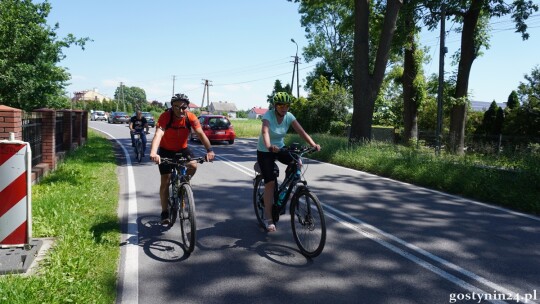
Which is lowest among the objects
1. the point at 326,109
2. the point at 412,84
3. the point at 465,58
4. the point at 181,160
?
the point at 181,160

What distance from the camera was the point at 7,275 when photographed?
3.94 meters

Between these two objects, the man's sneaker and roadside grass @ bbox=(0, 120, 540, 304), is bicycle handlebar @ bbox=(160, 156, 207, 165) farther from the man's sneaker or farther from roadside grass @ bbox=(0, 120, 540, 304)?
roadside grass @ bbox=(0, 120, 540, 304)

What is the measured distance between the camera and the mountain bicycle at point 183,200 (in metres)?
4.80

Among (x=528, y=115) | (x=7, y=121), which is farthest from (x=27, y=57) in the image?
(x=528, y=115)

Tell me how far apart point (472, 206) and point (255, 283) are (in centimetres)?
525

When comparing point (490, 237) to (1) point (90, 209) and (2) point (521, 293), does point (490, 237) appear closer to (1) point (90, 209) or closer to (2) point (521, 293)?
(2) point (521, 293)

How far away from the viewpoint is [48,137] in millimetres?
10586

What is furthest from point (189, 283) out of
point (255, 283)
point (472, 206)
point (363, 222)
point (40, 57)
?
point (40, 57)

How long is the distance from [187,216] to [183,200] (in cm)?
28

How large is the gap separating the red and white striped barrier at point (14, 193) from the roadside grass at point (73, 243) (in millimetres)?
399

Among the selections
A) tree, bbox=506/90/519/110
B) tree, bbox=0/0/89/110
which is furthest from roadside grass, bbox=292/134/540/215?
tree, bbox=506/90/519/110

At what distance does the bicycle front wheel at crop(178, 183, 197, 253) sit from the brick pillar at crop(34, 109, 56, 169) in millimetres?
6872

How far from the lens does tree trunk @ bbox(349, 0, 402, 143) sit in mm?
16391

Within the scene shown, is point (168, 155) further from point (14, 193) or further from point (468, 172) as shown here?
point (468, 172)
